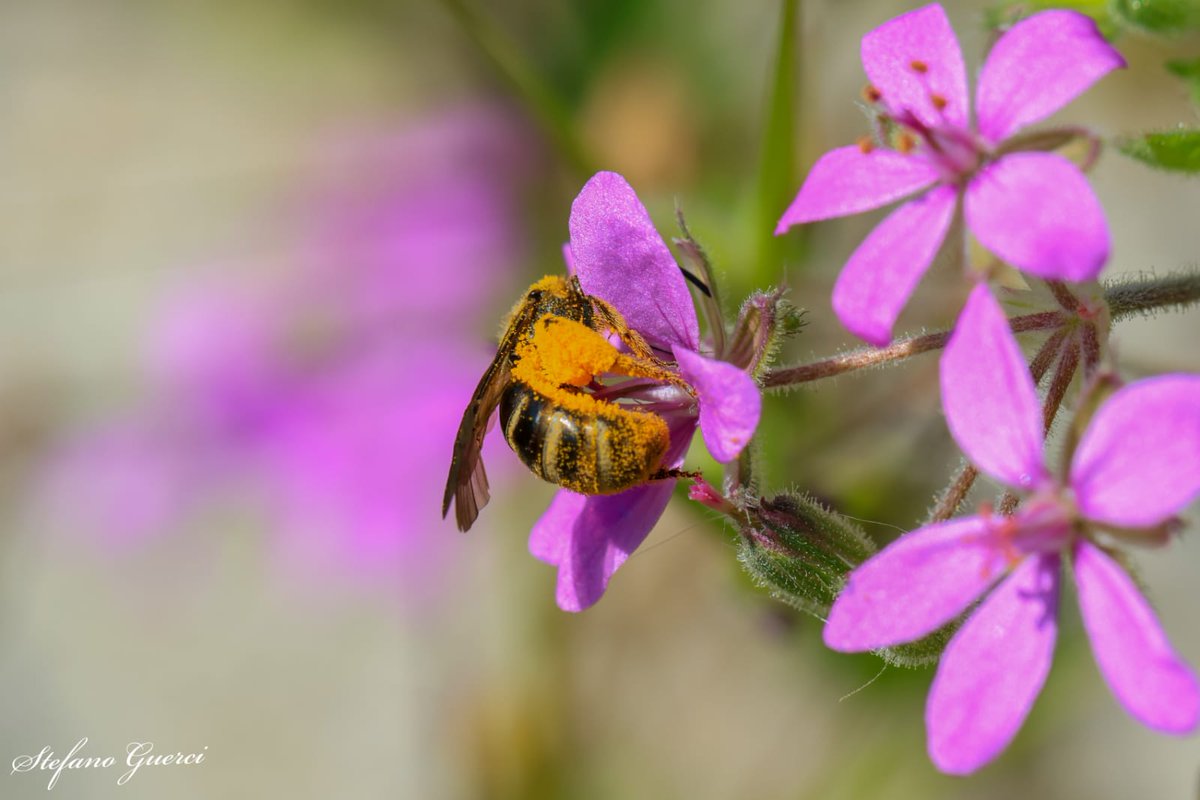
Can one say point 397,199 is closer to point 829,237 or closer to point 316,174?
point 316,174

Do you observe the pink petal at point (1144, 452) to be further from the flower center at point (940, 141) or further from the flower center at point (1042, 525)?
the flower center at point (940, 141)

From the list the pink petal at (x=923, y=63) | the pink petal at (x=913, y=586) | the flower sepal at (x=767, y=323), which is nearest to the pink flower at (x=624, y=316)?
the flower sepal at (x=767, y=323)

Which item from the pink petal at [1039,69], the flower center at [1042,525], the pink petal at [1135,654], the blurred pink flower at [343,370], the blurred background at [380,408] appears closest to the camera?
the pink petal at [1135,654]

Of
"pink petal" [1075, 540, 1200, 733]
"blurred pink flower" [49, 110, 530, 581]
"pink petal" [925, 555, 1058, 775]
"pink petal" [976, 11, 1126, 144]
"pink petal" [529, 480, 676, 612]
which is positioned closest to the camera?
"pink petal" [1075, 540, 1200, 733]

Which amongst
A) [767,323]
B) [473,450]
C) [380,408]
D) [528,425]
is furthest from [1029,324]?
[380,408]

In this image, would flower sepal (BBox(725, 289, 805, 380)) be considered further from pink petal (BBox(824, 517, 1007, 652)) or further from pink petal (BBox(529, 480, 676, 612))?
pink petal (BBox(824, 517, 1007, 652))

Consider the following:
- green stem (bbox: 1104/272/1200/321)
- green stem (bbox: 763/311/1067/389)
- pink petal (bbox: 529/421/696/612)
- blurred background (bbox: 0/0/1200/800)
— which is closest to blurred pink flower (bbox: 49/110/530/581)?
blurred background (bbox: 0/0/1200/800)

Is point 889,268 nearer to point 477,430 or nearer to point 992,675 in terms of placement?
point 992,675
